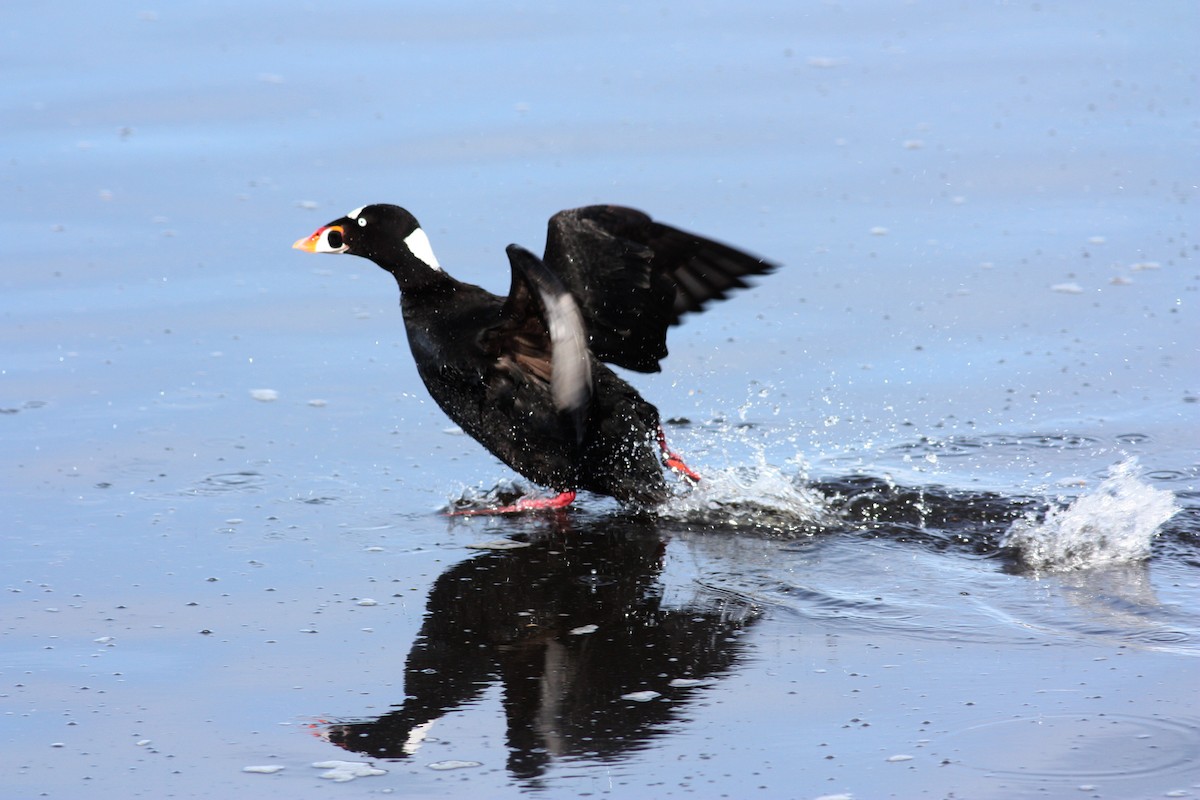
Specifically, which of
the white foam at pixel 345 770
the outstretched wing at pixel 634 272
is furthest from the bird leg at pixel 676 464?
the white foam at pixel 345 770

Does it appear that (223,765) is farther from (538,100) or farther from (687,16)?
(687,16)

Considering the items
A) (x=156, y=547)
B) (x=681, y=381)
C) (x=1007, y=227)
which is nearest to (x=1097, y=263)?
(x=1007, y=227)

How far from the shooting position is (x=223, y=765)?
13.6 feet

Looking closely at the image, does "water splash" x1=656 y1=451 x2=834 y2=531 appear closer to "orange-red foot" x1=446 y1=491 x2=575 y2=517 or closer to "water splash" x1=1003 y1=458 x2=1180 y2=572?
"orange-red foot" x1=446 y1=491 x2=575 y2=517

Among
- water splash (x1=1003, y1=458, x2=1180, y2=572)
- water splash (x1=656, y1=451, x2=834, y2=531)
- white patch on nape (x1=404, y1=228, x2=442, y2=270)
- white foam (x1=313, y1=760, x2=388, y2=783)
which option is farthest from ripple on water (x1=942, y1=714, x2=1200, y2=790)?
white patch on nape (x1=404, y1=228, x2=442, y2=270)

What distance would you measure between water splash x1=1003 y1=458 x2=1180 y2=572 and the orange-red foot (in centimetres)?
157

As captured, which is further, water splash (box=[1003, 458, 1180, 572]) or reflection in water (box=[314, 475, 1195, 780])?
water splash (box=[1003, 458, 1180, 572])

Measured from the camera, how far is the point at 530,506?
6.25m

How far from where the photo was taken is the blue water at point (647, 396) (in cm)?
435

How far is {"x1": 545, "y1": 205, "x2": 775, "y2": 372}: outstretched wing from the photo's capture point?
20.7 ft

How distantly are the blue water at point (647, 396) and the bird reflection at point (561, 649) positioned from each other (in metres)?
0.02

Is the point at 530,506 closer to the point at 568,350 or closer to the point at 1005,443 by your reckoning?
the point at 568,350

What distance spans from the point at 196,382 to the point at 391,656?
278cm

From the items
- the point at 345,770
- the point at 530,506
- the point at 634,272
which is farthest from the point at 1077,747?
the point at 634,272
